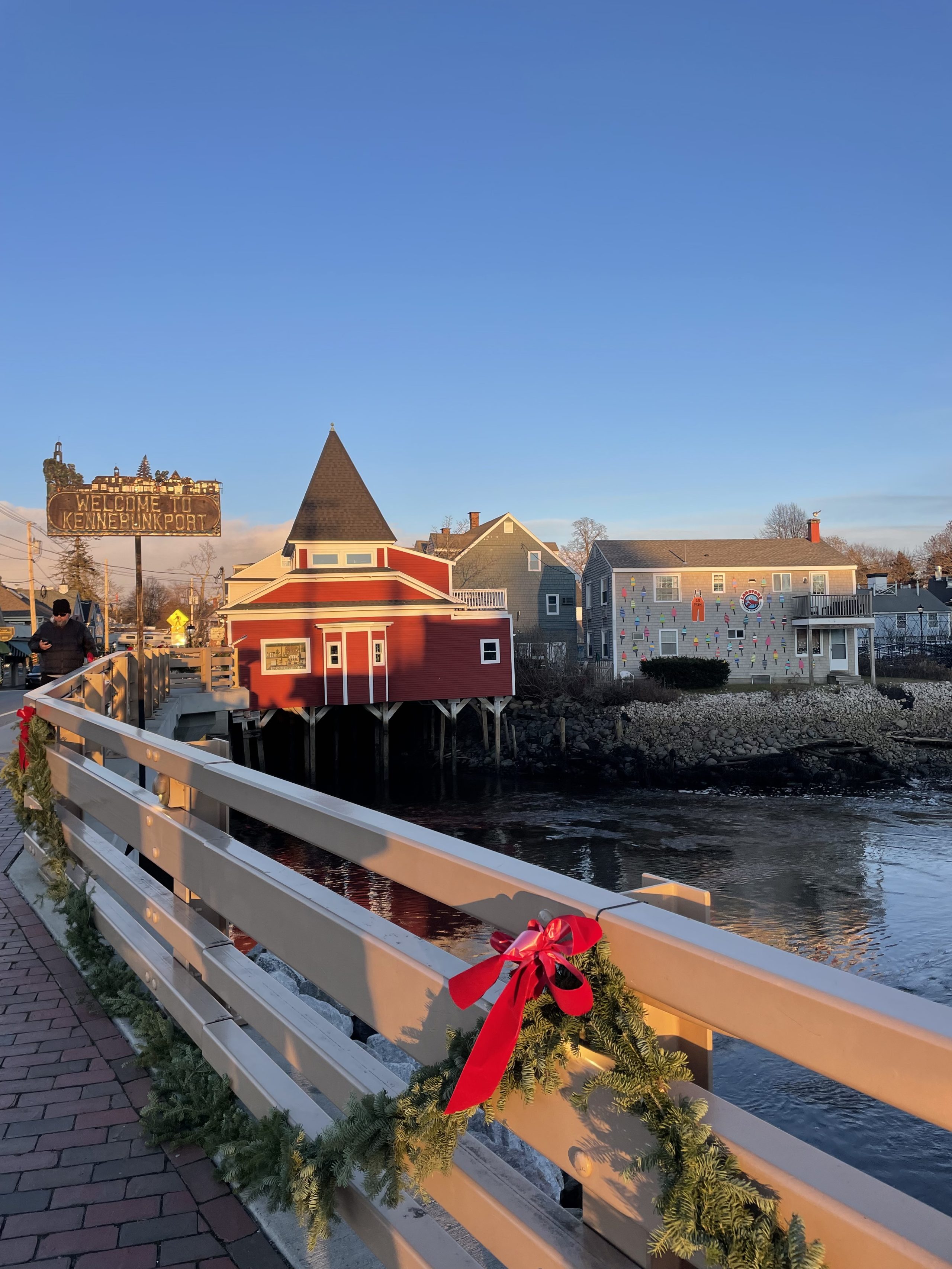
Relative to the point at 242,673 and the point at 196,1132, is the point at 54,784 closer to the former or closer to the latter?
the point at 196,1132

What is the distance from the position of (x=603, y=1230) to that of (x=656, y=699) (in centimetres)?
3610

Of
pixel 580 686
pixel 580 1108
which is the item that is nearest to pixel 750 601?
pixel 580 686

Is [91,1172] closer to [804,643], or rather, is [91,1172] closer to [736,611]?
[736,611]

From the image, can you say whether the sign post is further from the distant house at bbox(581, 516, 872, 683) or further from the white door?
the white door

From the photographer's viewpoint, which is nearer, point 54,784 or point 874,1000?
point 874,1000

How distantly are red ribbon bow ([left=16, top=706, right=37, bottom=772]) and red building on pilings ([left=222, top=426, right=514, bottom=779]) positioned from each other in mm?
22158

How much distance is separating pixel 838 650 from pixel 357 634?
24.2 metres

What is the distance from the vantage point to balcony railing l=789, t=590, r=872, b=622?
40.7 metres

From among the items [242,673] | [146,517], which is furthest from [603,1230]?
[242,673]

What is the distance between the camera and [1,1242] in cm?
249

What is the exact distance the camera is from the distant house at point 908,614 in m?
59.8

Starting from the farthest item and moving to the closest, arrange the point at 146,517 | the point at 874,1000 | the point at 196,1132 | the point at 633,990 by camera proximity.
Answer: the point at 146,517 < the point at 196,1132 < the point at 633,990 < the point at 874,1000

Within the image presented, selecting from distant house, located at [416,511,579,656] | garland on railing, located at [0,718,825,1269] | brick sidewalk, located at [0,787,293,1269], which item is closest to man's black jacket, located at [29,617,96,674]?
brick sidewalk, located at [0,787,293,1269]

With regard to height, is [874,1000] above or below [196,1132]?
above
